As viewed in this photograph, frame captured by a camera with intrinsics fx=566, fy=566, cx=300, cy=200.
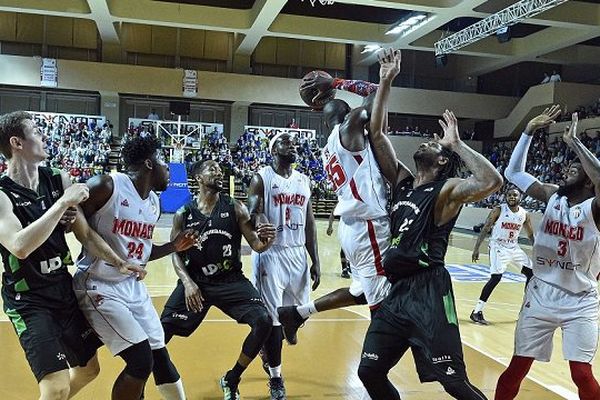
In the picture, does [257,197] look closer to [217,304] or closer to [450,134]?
[217,304]

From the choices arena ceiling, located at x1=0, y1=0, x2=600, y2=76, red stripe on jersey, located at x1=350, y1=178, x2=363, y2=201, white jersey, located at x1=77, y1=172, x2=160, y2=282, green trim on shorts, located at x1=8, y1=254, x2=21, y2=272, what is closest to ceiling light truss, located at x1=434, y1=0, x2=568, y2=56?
arena ceiling, located at x1=0, y1=0, x2=600, y2=76

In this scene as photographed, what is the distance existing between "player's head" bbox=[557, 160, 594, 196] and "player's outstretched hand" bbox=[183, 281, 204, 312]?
2588 mm

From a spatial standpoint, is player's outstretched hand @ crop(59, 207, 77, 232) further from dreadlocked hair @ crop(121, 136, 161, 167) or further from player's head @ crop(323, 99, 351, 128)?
player's head @ crop(323, 99, 351, 128)

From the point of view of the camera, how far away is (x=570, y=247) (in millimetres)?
3646

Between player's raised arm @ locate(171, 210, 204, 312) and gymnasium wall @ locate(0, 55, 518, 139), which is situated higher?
gymnasium wall @ locate(0, 55, 518, 139)

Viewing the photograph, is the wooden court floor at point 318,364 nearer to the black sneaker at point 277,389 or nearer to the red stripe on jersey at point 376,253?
the black sneaker at point 277,389

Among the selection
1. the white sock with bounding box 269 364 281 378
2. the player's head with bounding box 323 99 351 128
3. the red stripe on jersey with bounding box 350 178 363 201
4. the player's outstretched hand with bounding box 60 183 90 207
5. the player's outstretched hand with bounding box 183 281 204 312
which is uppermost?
the player's head with bounding box 323 99 351 128

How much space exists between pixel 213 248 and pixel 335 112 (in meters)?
1.38

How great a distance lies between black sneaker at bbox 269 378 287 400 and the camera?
4.23m

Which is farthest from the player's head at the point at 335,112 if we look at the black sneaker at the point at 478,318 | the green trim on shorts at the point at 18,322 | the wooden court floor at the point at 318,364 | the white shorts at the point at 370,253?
the black sneaker at the point at 478,318

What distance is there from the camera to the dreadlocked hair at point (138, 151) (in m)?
3.47

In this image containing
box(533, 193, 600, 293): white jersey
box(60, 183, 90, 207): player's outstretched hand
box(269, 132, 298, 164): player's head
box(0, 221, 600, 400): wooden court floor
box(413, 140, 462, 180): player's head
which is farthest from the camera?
box(269, 132, 298, 164): player's head

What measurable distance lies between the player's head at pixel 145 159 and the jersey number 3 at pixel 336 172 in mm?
1106

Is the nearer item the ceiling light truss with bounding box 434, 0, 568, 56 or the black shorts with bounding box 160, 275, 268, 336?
the black shorts with bounding box 160, 275, 268, 336
